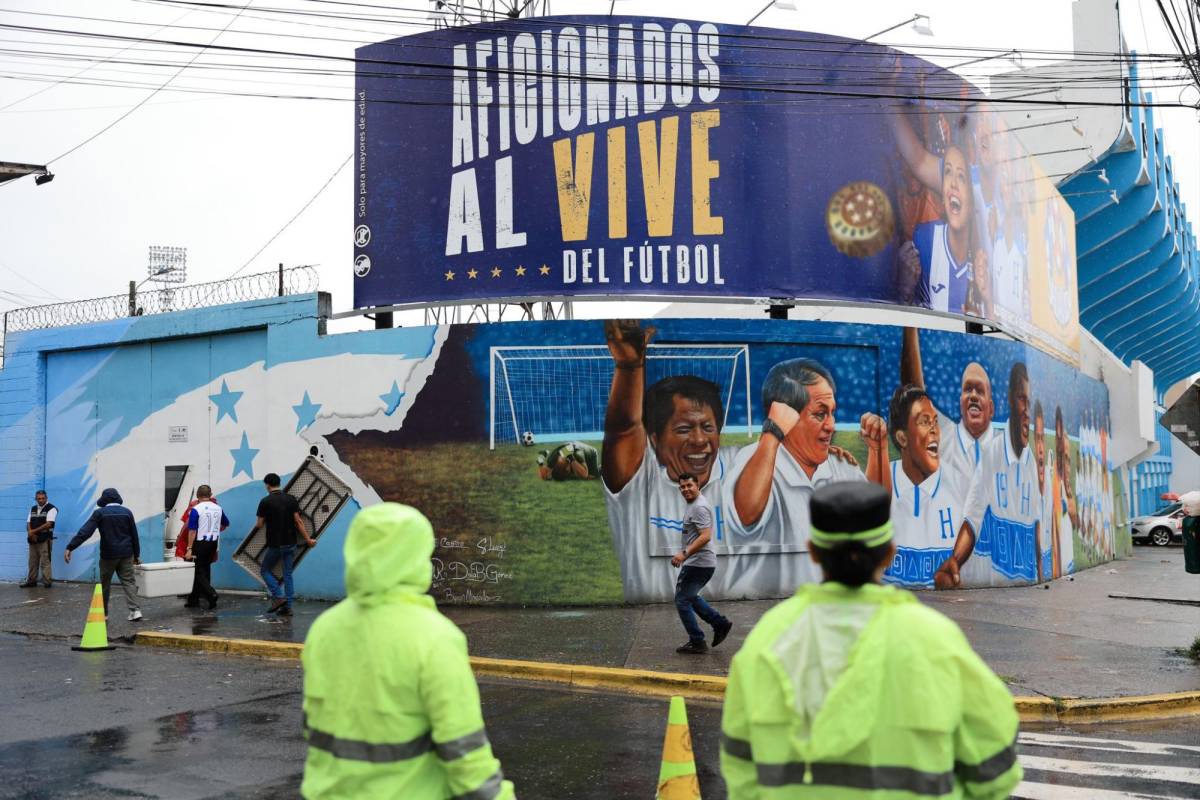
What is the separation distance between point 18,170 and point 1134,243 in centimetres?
2842

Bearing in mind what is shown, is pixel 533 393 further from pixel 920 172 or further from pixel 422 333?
pixel 920 172

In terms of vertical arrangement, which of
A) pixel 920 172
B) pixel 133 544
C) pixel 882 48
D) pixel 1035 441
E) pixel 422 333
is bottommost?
pixel 133 544

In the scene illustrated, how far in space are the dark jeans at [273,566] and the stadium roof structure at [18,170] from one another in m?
6.23

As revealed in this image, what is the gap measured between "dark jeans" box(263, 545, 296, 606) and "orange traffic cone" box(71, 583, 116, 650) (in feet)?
7.44

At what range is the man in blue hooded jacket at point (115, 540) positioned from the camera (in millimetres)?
14359

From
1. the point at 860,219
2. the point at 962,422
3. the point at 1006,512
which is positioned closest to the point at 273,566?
the point at 860,219

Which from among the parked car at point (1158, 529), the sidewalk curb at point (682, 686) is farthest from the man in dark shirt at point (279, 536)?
the parked car at point (1158, 529)

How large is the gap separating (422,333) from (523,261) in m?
1.76

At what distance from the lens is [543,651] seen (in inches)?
470

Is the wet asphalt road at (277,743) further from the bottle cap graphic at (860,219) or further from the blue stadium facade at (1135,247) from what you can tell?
the blue stadium facade at (1135,247)

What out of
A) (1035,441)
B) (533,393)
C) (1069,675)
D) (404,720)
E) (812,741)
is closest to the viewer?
(812,741)

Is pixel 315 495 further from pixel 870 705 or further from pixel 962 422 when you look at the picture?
pixel 870 705

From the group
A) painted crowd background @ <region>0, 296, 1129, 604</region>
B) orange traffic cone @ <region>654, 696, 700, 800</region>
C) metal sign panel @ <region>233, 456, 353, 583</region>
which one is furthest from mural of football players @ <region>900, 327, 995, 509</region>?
orange traffic cone @ <region>654, 696, 700, 800</region>

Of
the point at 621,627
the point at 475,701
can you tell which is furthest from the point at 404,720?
the point at 621,627
